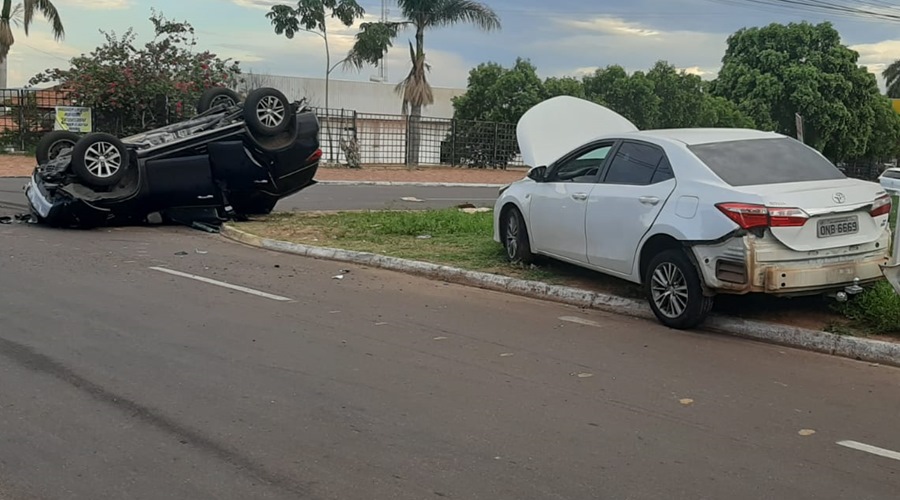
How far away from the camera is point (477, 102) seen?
1484 inches

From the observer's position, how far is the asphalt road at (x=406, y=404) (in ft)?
13.7

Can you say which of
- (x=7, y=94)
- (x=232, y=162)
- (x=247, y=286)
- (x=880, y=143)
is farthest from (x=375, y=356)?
(x=880, y=143)

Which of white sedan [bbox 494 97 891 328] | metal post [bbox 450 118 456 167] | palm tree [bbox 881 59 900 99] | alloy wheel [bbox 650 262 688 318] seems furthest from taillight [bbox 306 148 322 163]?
palm tree [bbox 881 59 900 99]

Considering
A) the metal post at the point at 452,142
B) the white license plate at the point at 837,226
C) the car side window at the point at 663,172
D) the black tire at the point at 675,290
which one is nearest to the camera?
the white license plate at the point at 837,226

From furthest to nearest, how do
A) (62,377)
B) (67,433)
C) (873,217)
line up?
(873,217) → (62,377) → (67,433)

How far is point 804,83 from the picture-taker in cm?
4116

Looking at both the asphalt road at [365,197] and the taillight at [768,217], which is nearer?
the taillight at [768,217]

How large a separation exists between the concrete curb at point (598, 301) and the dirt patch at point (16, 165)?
45.0 feet

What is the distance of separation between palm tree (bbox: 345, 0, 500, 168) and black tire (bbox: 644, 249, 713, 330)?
89.2ft

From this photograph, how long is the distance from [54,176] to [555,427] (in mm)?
10168

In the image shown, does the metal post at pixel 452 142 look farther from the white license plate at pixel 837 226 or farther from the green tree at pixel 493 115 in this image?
the white license plate at pixel 837 226

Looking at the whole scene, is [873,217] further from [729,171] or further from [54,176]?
[54,176]

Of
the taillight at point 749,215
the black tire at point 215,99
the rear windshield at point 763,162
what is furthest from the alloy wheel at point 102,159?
the taillight at point 749,215

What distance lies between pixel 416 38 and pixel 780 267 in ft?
104
